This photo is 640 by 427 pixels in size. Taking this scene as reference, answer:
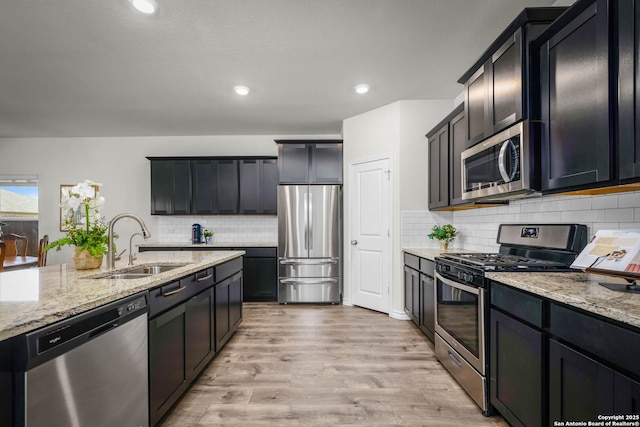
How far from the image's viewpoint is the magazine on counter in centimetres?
118

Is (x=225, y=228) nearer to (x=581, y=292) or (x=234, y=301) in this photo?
(x=234, y=301)

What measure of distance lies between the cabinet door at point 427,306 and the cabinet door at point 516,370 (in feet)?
2.99

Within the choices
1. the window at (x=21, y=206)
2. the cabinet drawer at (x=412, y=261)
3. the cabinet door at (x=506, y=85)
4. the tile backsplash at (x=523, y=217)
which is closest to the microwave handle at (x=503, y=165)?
the cabinet door at (x=506, y=85)

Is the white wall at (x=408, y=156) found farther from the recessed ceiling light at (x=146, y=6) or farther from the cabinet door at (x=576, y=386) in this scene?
the recessed ceiling light at (x=146, y=6)

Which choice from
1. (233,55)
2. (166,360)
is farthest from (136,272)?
(233,55)

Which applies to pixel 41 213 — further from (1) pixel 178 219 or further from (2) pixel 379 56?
(2) pixel 379 56

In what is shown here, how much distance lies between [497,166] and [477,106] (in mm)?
583

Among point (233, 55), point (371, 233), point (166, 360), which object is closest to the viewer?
point (166, 360)

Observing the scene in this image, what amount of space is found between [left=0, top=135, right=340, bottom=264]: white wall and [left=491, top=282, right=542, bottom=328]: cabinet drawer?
416cm

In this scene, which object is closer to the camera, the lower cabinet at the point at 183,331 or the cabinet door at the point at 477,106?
the lower cabinet at the point at 183,331

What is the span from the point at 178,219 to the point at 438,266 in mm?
4423

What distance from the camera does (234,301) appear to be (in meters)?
3.04

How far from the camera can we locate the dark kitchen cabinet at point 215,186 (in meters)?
4.81

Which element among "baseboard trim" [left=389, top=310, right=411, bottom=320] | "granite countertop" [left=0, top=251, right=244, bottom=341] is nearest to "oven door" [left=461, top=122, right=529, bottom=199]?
"baseboard trim" [left=389, top=310, right=411, bottom=320]
